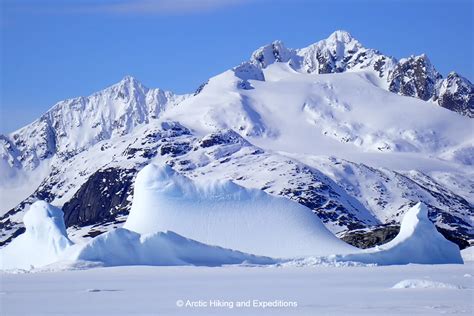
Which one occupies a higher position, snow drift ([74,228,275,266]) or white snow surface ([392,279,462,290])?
snow drift ([74,228,275,266])

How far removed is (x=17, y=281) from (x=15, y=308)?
47.9 feet

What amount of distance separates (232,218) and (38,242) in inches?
595

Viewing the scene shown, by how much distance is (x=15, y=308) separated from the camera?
115ft

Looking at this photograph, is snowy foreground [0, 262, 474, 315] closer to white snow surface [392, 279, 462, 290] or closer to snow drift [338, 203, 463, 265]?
white snow surface [392, 279, 462, 290]

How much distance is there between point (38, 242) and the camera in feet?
230

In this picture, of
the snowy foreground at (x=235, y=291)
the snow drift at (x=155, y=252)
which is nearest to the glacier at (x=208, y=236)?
the snow drift at (x=155, y=252)

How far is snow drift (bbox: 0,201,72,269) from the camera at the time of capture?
68375mm

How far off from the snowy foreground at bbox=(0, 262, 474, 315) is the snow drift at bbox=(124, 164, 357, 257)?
9.02 m

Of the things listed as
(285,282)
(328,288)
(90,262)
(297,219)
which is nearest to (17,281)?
(90,262)

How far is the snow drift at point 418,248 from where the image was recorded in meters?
65.6

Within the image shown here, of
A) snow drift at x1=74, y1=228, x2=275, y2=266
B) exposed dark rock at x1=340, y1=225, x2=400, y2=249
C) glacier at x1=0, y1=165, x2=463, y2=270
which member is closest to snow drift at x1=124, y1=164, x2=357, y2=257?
glacier at x1=0, y1=165, x2=463, y2=270

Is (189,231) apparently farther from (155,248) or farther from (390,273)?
(390,273)

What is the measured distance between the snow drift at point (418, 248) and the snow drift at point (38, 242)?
2242 cm

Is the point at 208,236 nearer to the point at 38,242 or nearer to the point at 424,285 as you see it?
the point at 38,242
